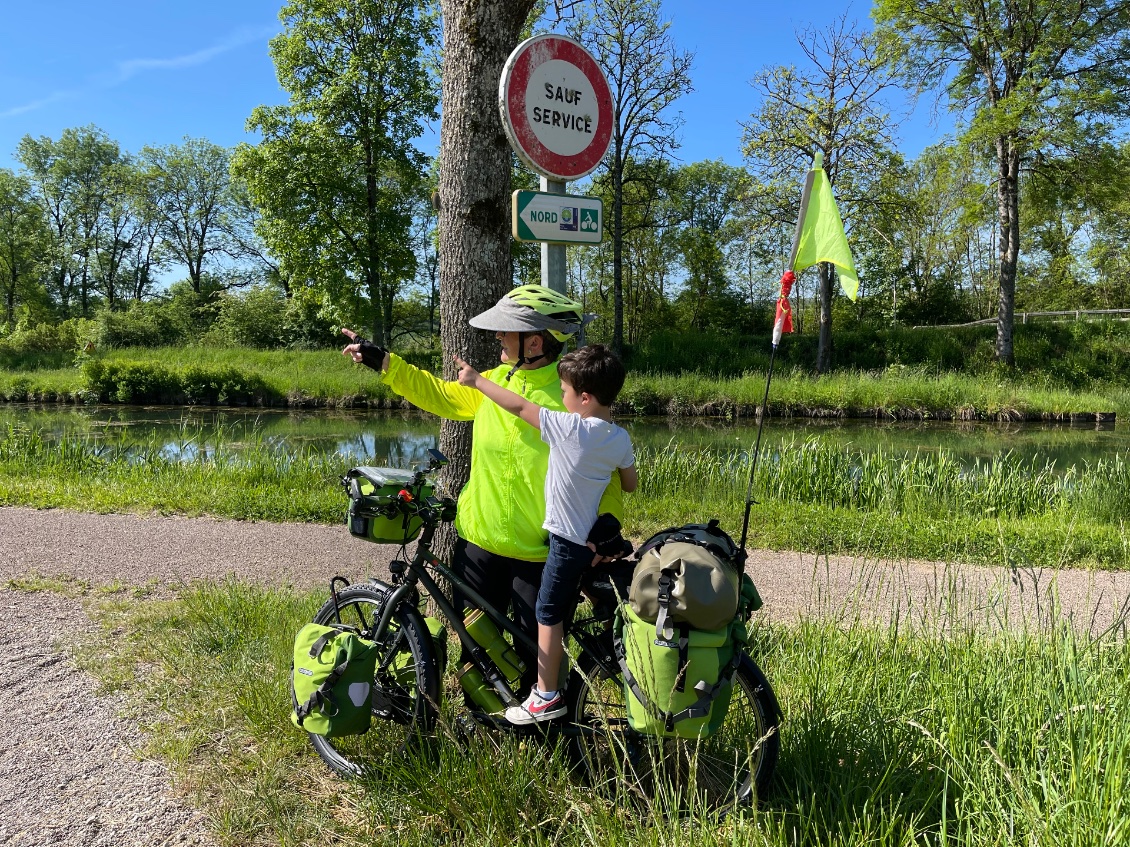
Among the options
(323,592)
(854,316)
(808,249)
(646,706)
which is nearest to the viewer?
(646,706)

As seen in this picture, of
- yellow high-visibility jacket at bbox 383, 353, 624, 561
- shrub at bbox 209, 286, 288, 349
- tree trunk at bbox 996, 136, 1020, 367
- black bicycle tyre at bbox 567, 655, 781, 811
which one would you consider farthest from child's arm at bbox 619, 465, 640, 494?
shrub at bbox 209, 286, 288, 349

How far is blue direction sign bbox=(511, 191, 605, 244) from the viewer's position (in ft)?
11.0

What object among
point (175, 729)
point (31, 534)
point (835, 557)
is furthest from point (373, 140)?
point (175, 729)

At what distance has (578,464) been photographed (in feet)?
8.55

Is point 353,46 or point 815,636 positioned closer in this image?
point 815,636

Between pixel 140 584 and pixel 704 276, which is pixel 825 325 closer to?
pixel 704 276

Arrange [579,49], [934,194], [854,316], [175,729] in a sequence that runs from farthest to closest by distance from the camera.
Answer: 1. [854,316]
2. [934,194]
3. [579,49]
4. [175,729]

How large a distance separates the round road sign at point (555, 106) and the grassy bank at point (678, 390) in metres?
19.6

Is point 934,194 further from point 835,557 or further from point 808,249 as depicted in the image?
point 808,249

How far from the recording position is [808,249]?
2.88m

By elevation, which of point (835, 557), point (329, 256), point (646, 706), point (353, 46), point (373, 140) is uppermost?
point (353, 46)

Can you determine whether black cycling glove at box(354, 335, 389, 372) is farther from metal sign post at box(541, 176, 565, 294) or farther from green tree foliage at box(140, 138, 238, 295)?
green tree foliage at box(140, 138, 238, 295)

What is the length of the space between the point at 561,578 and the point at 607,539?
0.22m

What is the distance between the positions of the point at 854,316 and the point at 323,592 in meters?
40.5
